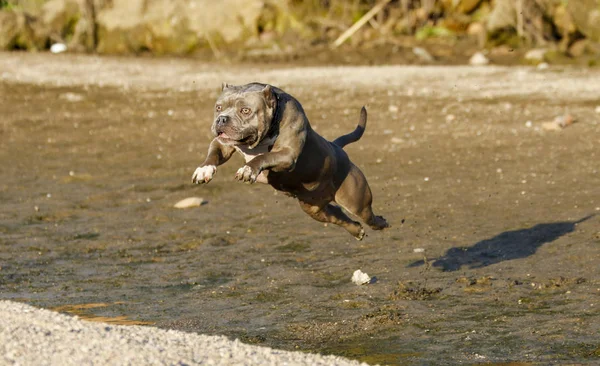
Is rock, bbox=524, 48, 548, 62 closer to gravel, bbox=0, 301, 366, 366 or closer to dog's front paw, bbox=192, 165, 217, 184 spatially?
dog's front paw, bbox=192, 165, 217, 184

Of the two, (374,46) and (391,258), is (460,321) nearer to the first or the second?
(391,258)

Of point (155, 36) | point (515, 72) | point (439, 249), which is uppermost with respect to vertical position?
point (439, 249)

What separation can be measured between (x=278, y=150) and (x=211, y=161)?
0.50m

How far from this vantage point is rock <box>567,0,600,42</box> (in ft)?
73.3

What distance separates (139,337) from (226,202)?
627cm

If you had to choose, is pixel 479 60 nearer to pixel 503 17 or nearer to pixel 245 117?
pixel 503 17

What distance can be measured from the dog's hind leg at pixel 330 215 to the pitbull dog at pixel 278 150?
24 millimetres

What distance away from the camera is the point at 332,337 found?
8000 millimetres

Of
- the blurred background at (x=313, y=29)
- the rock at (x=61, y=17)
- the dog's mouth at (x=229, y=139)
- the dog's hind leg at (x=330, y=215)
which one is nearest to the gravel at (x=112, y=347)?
the dog's mouth at (x=229, y=139)

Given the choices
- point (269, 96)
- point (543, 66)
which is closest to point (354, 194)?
point (269, 96)

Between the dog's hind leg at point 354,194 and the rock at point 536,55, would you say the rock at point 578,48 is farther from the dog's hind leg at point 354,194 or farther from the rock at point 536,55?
the dog's hind leg at point 354,194

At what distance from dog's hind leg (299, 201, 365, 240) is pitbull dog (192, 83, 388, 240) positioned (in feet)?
0.08

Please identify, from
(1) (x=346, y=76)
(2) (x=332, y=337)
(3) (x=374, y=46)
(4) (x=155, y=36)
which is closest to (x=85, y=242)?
(2) (x=332, y=337)

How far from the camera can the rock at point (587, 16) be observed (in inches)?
880
